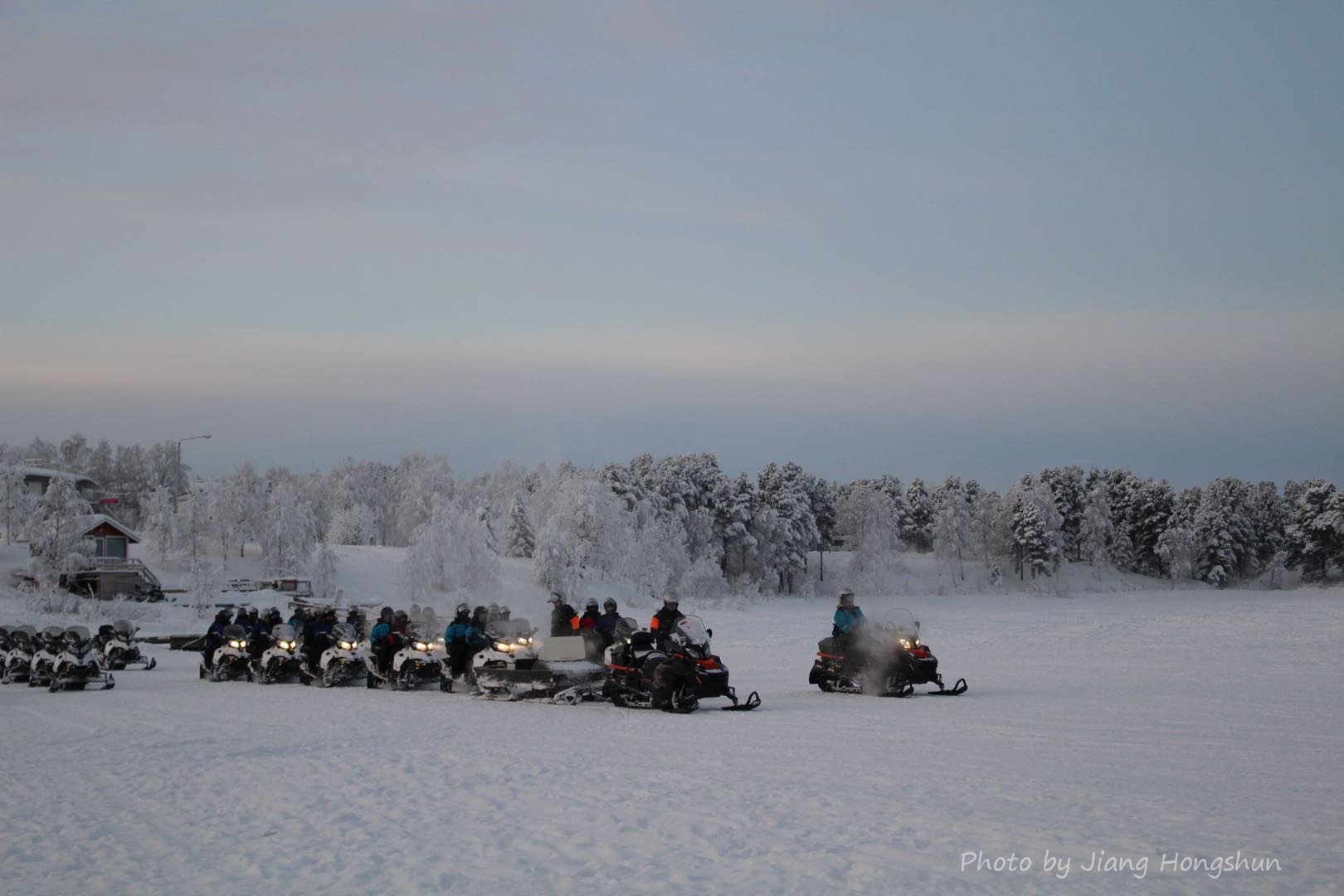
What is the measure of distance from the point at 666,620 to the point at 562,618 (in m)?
3.59

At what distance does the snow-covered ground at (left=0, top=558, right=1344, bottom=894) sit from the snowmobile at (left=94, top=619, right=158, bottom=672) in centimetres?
909

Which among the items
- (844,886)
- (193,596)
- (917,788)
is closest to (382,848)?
(844,886)

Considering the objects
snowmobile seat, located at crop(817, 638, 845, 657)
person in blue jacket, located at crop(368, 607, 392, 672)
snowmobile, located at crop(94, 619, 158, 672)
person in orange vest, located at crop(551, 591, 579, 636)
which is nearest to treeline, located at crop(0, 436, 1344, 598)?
snowmobile, located at crop(94, 619, 158, 672)

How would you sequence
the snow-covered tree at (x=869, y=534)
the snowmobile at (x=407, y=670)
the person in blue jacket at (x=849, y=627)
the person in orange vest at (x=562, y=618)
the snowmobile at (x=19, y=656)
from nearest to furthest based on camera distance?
the person in blue jacket at (x=849, y=627) → the person in orange vest at (x=562, y=618) → the snowmobile at (x=407, y=670) → the snowmobile at (x=19, y=656) → the snow-covered tree at (x=869, y=534)

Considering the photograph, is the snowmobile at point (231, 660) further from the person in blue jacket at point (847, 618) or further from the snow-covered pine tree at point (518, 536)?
the snow-covered pine tree at point (518, 536)

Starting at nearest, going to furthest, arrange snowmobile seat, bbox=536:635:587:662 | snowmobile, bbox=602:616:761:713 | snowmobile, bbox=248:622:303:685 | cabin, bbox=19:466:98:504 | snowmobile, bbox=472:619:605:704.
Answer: snowmobile, bbox=602:616:761:713, snowmobile, bbox=472:619:605:704, snowmobile seat, bbox=536:635:587:662, snowmobile, bbox=248:622:303:685, cabin, bbox=19:466:98:504

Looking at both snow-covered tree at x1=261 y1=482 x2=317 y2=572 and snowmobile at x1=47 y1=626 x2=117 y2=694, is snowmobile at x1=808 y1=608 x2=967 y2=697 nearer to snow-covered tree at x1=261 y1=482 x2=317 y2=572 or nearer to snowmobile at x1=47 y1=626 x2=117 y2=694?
snowmobile at x1=47 y1=626 x2=117 y2=694

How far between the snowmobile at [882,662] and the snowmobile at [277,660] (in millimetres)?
11640

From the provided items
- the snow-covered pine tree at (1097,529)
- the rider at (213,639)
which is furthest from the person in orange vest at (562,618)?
the snow-covered pine tree at (1097,529)

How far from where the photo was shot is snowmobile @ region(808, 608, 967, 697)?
19141 millimetres

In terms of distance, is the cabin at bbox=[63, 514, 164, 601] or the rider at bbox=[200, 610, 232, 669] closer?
the rider at bbox=[200, 610, 232, 669]

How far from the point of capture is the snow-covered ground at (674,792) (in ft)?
24.3

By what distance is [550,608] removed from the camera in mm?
21281

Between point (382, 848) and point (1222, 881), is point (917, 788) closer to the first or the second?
point (1222, 881)
